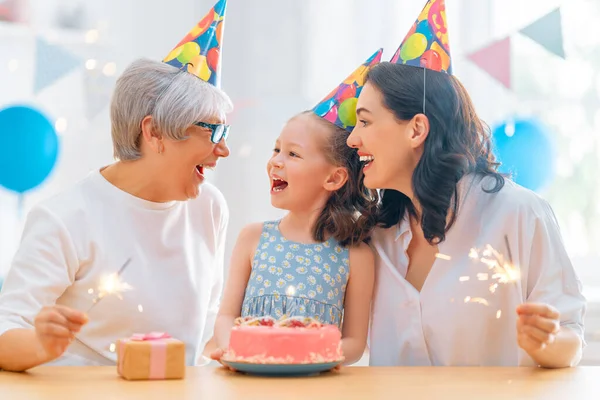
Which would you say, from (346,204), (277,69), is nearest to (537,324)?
(346,204)

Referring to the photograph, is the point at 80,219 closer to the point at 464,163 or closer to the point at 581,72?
the point at 464,163

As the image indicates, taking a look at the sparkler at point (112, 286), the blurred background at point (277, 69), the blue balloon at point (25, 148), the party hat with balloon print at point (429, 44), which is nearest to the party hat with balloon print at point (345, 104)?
the party hat with balloon print at point (429, 44)

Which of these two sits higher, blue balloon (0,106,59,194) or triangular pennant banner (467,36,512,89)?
triangular pennant banner (467,36,512,89)

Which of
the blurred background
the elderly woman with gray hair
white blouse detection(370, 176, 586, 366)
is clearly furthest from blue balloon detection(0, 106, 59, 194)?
white blouse detection(370, 176, 586, 366)

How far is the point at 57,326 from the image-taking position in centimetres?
119

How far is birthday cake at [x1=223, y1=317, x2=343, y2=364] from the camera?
1206mm

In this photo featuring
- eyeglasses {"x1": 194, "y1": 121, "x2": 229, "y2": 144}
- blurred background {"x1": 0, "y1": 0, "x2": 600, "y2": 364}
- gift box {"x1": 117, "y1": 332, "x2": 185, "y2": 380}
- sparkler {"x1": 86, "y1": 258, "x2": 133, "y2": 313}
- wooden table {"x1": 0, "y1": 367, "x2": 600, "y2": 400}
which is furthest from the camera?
blurred background {"x1": 0, "y1": 0, "x2": 600, "y2": 364}

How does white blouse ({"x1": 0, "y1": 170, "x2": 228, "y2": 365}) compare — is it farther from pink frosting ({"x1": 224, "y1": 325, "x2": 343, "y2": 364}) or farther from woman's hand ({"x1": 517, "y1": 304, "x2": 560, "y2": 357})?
woman's hand ({"x1": 517, "y1": 304, "x2": 560, "y2": 357})

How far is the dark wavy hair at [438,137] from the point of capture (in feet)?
5.16

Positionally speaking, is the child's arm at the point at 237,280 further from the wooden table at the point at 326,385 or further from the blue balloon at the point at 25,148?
the blue balloon at the point at 25,148

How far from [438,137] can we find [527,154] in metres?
0.70

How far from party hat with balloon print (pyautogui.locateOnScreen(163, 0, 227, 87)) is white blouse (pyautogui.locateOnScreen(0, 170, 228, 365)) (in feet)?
0.95

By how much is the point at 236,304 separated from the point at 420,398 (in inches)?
24.0

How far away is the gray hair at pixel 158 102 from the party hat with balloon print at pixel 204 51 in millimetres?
20
